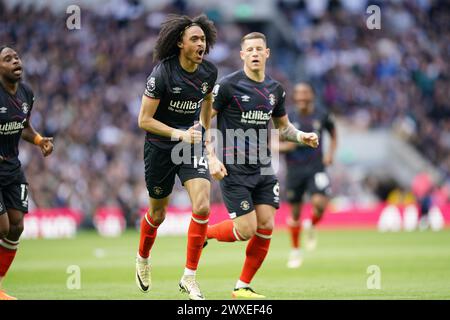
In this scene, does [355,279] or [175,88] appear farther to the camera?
[355,279]

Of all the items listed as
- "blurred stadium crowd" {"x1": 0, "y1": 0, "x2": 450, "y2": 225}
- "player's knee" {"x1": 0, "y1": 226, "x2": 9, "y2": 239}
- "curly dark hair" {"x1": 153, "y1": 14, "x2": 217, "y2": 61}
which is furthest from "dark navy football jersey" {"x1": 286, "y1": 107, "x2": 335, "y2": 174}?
"blurred stadium crowd" {"x1": 0, "y1": 0, "x2": 450, "y2": 225}

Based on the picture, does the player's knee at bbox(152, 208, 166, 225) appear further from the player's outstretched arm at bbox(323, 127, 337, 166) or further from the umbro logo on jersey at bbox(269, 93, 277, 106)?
the player's outstretched arm at bbox(323, 127, 337, 166)

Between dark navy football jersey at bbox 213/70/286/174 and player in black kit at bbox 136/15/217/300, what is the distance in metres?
0.36

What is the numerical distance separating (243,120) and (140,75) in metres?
21.5

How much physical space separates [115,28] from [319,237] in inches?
560

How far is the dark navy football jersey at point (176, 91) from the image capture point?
31.7 ft

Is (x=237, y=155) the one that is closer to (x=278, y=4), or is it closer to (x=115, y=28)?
(x=115, y=28)

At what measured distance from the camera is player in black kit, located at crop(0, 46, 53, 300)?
998 centimetres

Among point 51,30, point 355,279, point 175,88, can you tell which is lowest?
point 355,279

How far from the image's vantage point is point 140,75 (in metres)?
31.5

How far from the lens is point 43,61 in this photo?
30.5 meters

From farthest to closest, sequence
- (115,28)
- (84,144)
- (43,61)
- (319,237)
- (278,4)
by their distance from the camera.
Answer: (278,4) < (115,28) < (43,61) < (84,144) < (319,237)

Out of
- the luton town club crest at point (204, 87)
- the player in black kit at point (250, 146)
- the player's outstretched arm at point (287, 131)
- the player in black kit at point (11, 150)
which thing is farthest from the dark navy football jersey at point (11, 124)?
the player's outstretched arm at point (287, 131)

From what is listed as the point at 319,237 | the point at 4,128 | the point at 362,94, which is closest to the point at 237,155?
the point at 4,128
